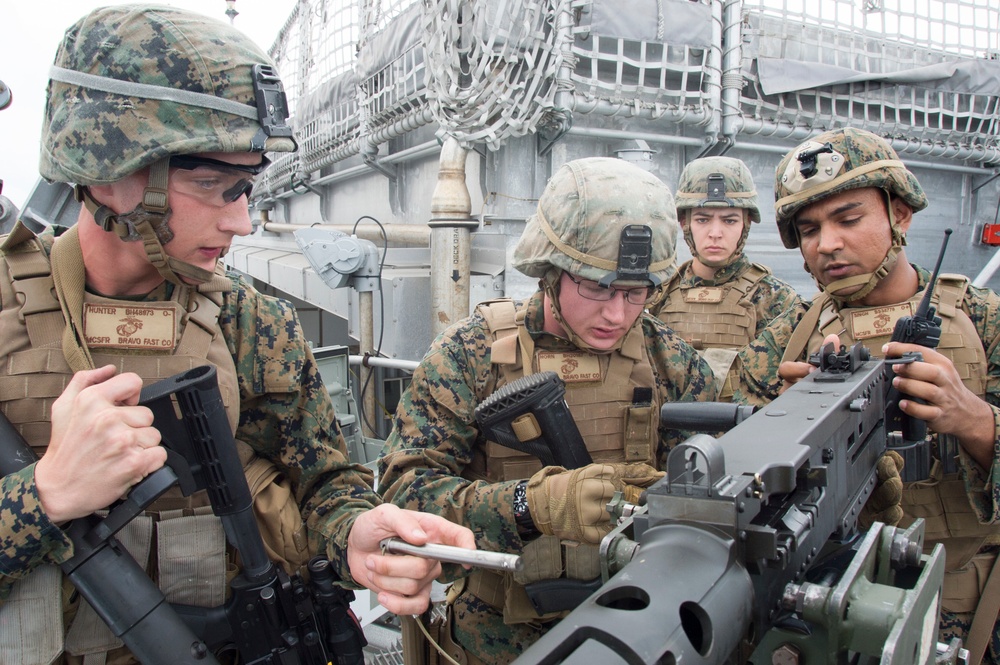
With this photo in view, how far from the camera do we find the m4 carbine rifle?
4.65 ft

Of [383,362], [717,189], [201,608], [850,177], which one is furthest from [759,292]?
[201,608]

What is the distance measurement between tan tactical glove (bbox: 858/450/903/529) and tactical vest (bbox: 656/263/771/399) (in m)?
2.33

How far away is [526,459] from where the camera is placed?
216 centimetres

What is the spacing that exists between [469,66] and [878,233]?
15.5 feet

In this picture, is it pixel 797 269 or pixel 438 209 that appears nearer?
pixel 438 209

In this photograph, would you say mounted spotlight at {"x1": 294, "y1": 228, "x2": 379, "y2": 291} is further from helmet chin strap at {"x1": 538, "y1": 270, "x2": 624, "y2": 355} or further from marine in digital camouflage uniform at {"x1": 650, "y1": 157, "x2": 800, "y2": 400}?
helmet chin strap at {"x1": 538, "y1": 270, "x2": 624, "y2": 355}

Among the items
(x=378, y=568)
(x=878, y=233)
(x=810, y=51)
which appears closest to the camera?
(x=378, y=568)

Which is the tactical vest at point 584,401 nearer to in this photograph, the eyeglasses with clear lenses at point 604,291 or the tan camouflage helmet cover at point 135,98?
the eyeglasses with clear lenses at point 604,291

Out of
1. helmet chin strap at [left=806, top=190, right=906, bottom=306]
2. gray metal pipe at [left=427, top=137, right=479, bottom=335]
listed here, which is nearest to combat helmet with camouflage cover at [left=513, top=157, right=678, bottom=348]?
helmet chin strap at [left=806, top=190, right=906, bottom=306]

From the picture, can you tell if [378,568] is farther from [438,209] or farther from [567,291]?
[438,209]

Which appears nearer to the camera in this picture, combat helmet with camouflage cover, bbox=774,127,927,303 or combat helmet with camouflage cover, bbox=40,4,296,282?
combat helmet with camouflage cover, bbox=40,4,296,282

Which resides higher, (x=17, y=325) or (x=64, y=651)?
(x=17, y=325)

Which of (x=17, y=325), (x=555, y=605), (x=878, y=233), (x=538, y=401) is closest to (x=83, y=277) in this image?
(x=17, y=325)

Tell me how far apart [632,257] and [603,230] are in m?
0.13
